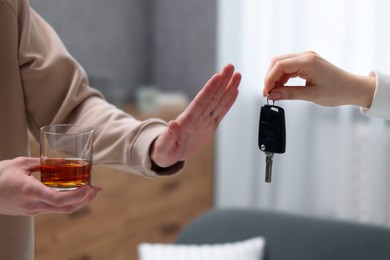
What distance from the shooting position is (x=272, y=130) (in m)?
1.30

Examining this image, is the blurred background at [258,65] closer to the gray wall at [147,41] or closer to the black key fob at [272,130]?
the gray wall at [147,41]

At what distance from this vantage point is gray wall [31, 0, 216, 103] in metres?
3.85

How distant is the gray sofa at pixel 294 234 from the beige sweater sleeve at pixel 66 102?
123 cm

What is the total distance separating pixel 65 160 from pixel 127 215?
2.40 m

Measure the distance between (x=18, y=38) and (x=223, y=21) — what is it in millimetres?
2564

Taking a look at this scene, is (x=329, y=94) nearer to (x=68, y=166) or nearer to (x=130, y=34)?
(x=68, y=166)

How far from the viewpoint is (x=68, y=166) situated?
113cm

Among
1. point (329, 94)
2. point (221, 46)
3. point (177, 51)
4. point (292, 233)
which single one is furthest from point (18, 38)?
point (177, 51)

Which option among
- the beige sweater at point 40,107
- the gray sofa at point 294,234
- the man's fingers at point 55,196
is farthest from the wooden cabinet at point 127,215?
the man's fingers at point 55,196

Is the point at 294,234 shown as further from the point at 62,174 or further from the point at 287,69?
the point at 62,174

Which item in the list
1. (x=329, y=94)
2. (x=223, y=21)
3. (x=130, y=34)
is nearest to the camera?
(x=329, y=94)

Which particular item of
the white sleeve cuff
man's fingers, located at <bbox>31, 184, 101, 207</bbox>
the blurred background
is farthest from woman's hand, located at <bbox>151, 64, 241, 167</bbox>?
the blurred background

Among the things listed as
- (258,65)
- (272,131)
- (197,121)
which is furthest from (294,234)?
(258,65)

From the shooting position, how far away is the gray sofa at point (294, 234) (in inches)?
93.5
